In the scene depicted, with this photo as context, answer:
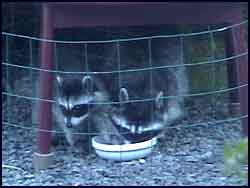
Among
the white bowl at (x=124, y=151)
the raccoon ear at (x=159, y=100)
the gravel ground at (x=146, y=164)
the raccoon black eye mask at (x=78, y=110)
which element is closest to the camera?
the gravel ground at (x=146, y=164)

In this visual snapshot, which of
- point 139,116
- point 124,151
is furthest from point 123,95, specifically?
point 124,151

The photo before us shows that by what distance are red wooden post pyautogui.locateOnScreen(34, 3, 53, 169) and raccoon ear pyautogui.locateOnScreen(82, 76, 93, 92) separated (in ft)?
1.12

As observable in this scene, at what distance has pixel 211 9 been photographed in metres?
3.08

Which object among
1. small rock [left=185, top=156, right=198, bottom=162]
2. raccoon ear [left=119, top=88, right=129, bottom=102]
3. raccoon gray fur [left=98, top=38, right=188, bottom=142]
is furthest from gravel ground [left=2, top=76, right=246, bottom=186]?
raccoon ear [left=119, top=88, right=129, bottom=102]

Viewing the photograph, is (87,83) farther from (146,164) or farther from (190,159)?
(190,159)

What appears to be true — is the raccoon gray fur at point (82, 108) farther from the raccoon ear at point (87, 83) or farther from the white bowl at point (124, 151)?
the white bowl at point (124, 151)

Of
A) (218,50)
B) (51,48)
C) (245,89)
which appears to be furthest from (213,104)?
(51,48)

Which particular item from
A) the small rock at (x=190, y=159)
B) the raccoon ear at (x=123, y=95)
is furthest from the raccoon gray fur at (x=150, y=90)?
the small rock at (x=190, y=159)

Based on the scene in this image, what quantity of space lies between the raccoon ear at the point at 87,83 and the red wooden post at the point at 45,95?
340 millimetres

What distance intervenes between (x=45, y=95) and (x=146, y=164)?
1.93ft

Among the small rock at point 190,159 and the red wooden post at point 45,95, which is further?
the small rock at point 190,159

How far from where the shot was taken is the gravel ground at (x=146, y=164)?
9.45 ft

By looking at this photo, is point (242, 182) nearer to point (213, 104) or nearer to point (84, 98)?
point (84, 98)

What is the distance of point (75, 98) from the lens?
3320 millimetres
